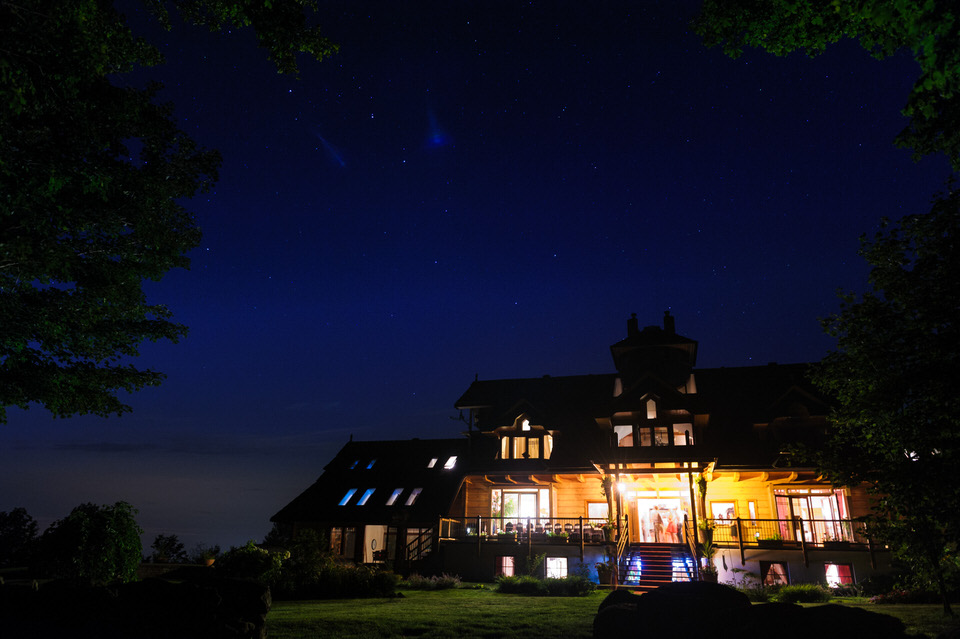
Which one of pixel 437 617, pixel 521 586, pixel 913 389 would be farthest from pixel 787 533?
pixel 437 617

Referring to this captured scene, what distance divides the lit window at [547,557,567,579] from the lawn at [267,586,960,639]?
676cm

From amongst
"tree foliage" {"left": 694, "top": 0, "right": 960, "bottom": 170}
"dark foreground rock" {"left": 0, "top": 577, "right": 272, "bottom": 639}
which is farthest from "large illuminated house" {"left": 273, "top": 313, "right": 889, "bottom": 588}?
"dark foreground rock" {"left": 0, "top": 577, "right": 272, "bottom": 639}

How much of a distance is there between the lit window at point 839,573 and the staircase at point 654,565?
520 centimetres

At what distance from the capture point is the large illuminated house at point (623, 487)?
21.5 meters

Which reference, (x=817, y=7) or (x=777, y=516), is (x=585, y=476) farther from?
(x=817, y=7)

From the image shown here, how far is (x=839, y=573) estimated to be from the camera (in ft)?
68.0

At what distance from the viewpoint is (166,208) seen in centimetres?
1402

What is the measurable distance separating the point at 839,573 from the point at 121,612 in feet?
77.3

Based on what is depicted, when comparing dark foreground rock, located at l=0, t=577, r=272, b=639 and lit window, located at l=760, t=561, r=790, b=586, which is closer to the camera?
dark foreground rock, located at l=0, t=577, r=272, b=639

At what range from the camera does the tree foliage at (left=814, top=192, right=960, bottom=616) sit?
9508 mm

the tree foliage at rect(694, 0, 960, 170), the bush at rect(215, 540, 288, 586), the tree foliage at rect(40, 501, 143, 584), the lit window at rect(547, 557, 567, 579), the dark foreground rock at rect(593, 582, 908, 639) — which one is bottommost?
the lit window at rect(547, 557, 567, 579)

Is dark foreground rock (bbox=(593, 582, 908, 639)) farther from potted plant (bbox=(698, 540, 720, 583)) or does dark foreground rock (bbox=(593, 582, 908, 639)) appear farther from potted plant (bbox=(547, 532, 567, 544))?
potted plant (bbox=(547, 532, 567, 544))

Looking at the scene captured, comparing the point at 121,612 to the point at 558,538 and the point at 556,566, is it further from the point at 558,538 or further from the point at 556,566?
the point at 556,566

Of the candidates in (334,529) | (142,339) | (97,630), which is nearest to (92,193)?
(142,339)
